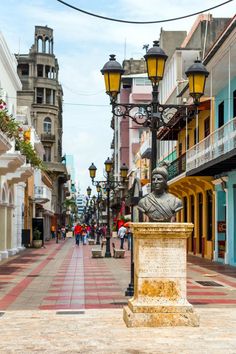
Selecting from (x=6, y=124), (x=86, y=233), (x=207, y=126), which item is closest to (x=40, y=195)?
(x=86, y=233)

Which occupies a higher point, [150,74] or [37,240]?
[150,74]

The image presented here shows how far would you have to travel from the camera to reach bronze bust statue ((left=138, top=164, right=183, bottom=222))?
969 centimetres

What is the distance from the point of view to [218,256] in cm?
2530

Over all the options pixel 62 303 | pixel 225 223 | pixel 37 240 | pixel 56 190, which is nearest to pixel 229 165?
pixel 225 223

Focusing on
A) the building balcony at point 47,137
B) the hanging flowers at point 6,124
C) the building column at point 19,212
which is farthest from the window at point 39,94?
the hanging flowers at point 6,124

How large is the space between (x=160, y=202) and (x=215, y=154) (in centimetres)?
1162

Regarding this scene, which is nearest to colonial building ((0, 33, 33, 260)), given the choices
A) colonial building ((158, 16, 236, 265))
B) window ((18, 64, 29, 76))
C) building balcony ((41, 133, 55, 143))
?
colonial building ((158, 16, 236, 265))

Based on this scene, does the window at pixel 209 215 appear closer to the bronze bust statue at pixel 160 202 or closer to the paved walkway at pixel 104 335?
the paved walkway at pixel 104 335

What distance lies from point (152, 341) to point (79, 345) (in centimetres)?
94

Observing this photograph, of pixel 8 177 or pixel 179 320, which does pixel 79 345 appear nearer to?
pixel 179 320

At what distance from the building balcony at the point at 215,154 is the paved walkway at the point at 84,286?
3478 mm

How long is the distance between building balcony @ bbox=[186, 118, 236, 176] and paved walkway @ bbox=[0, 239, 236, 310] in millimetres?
3478

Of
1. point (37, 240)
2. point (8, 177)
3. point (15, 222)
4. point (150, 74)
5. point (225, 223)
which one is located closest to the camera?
point (150, 74)

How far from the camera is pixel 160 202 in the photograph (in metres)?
9.76
